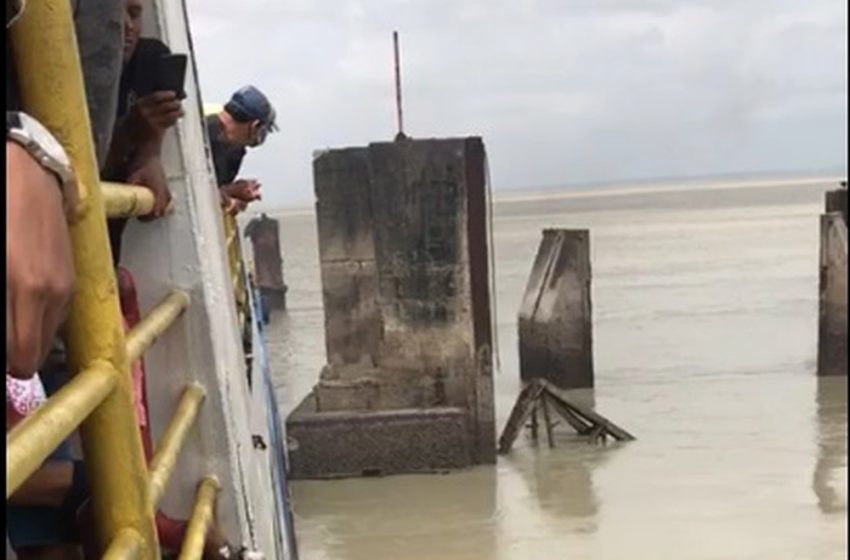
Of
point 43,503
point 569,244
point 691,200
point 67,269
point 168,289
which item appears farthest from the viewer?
point 691,200

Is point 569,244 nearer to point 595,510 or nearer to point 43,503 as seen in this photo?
point 595,510

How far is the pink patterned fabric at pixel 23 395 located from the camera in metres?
1.54

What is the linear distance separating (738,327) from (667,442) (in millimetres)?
9825

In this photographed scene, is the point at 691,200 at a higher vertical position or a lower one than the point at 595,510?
lower

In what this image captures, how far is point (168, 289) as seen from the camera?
2.44 metres

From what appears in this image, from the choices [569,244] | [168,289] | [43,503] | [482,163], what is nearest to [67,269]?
[43,503]

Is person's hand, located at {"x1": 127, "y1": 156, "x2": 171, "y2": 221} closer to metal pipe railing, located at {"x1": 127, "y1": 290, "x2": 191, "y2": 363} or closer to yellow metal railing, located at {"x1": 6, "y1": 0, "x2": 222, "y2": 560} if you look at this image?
metal pipe railing, located at {"x1": 127, "y1": 290, "x2": 191, "y2": 363}

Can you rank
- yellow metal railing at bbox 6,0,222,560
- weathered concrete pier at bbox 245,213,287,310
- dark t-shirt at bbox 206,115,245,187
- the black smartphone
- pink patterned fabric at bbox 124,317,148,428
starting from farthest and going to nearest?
1. weathered concrete pier at bbox 245,213,287,310
2. dark t-shirt at bbox 206,115,245,187
3. the black smartphone
4. pink patterned fabric at bbox 124,317,148,428
5. yellow metal railing at bbox 6,0,222,560

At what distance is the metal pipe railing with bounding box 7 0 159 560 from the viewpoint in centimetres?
154

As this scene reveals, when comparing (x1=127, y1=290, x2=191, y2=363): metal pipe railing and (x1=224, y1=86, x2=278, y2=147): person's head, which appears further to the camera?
(x1=224, y1=86, x2=278, y2=147): person's head

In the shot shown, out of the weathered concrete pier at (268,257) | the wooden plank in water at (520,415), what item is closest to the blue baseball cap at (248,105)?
the wooden plank in water at (520,415)

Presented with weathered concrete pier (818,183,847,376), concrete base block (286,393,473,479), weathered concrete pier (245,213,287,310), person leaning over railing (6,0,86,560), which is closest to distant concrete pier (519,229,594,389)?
weathered concrete pier (818,183,847,376)

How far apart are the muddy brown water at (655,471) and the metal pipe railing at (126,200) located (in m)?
1.06

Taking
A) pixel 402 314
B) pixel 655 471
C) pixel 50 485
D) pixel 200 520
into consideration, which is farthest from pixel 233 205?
pixel 655 471
